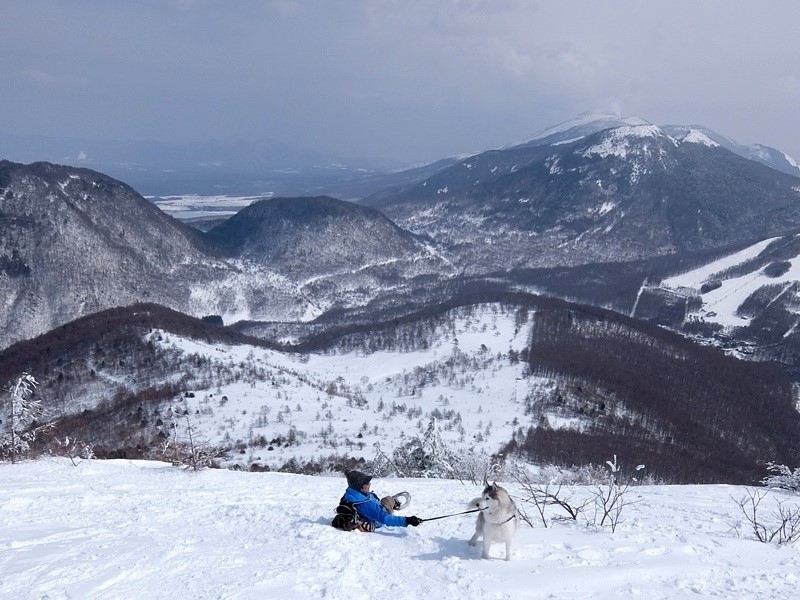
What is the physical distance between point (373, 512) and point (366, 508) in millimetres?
139

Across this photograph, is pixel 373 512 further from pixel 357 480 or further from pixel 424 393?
pixel 424 393

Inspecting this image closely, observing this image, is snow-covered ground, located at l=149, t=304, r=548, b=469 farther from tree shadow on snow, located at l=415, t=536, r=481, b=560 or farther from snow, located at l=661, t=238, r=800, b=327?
snow, located at l=661, t=238, r=800, b=327

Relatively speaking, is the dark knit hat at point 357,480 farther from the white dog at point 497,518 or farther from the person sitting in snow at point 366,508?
the white dog at point 497,518

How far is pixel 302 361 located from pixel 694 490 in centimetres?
6565

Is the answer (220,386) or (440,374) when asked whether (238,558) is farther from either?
(440,374)

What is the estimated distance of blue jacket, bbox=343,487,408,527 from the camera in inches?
387

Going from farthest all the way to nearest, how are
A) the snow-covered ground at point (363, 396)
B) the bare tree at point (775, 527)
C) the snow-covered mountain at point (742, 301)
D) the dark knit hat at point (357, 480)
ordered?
the snow-covered mountain at point (742, 301)
the snow-covered ground at point (363, 396)
the dark knit hat at point (357, 480)
the bare tree at point (775, 527)

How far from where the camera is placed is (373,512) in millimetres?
9875

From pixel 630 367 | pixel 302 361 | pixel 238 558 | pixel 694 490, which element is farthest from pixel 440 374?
pixel 238 558

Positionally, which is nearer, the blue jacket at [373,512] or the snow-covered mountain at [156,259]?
the blue jacket at [373,512]

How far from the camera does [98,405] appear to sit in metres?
54.1

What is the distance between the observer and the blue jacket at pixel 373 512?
9.83 metres

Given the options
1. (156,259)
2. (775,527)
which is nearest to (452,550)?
(775,527)

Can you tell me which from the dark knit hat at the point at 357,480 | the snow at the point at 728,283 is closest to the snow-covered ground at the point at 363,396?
the dark knit hat at the point at 357,480
